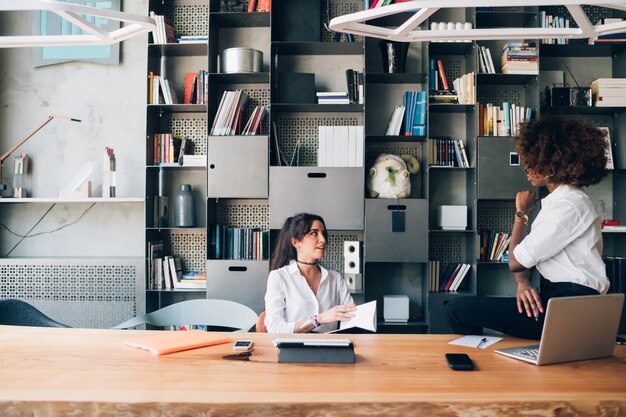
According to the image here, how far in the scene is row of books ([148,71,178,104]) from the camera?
3930 mm

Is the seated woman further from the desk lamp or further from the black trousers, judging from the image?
the desk lamp

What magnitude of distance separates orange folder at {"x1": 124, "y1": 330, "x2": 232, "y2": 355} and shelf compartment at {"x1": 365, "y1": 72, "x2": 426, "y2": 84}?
2.58 metres

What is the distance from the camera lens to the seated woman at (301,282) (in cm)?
241

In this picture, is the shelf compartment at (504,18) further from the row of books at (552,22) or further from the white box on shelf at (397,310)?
the white box on shelf at (397,310)

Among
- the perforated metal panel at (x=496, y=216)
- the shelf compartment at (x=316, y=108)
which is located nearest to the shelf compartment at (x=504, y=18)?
the shelf compartment at (x=316, y=108)

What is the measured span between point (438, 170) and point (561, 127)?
1.95m

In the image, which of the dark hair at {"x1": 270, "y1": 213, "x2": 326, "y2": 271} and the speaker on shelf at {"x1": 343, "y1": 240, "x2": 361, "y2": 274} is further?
the speaker on shelf at {"x1": 343, "y1": 240, "x2": 361, "y2": 274}

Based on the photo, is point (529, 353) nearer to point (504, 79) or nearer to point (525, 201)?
point (525, 201)

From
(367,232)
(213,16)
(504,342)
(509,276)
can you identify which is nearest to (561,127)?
(504,342)

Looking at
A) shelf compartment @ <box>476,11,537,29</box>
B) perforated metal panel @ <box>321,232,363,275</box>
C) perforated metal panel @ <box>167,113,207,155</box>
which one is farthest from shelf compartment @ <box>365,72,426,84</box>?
perforated metal panel @ <box>167,113,207,155</box>

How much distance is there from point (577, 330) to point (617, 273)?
2614 mm

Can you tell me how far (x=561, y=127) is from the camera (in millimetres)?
2172

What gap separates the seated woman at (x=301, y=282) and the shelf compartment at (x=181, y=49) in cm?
195

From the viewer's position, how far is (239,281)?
12.4ft
